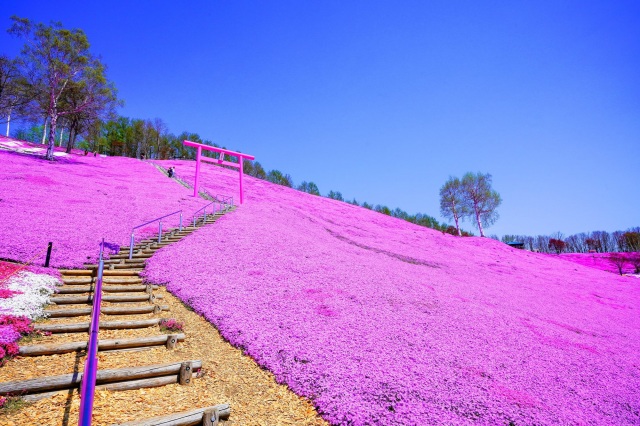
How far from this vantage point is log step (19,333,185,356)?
5887 millimetres

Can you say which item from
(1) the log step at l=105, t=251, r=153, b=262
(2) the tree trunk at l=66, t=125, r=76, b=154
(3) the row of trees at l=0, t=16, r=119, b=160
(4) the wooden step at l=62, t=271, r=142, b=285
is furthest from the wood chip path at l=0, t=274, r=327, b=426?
(2) the tree trunk at l=66, t=125, r=76, b=154

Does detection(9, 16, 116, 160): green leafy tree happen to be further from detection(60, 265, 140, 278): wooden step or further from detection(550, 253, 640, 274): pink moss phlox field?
detection(550, 253, 640, 274): pink moss phlox field

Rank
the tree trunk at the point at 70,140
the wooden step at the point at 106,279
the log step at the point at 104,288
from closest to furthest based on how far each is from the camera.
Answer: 1. the log step at the point at 104,288
2. the wooden step at the point at 106,279
3. the tree trunk at the point at 70,140

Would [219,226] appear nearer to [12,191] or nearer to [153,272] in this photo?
[153,272]

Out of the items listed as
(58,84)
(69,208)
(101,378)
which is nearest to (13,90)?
(58,84)

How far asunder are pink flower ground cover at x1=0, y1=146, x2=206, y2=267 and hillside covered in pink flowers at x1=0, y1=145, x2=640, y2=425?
15 centimetres

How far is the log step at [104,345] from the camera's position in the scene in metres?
5.89

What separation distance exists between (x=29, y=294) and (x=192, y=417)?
6715 millimetres

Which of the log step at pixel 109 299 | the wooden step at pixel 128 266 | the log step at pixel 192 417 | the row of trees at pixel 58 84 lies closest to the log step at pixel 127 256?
the wooden step at pixel 128 266

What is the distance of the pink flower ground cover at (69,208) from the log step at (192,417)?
933 centimetres

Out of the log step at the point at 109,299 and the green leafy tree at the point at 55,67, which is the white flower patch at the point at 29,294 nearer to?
the log step at the point at 109,299

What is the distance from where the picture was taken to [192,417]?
15.1ft

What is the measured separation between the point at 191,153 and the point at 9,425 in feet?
297

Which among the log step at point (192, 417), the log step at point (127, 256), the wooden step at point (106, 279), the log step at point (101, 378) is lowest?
the log step at point (192, 417)
